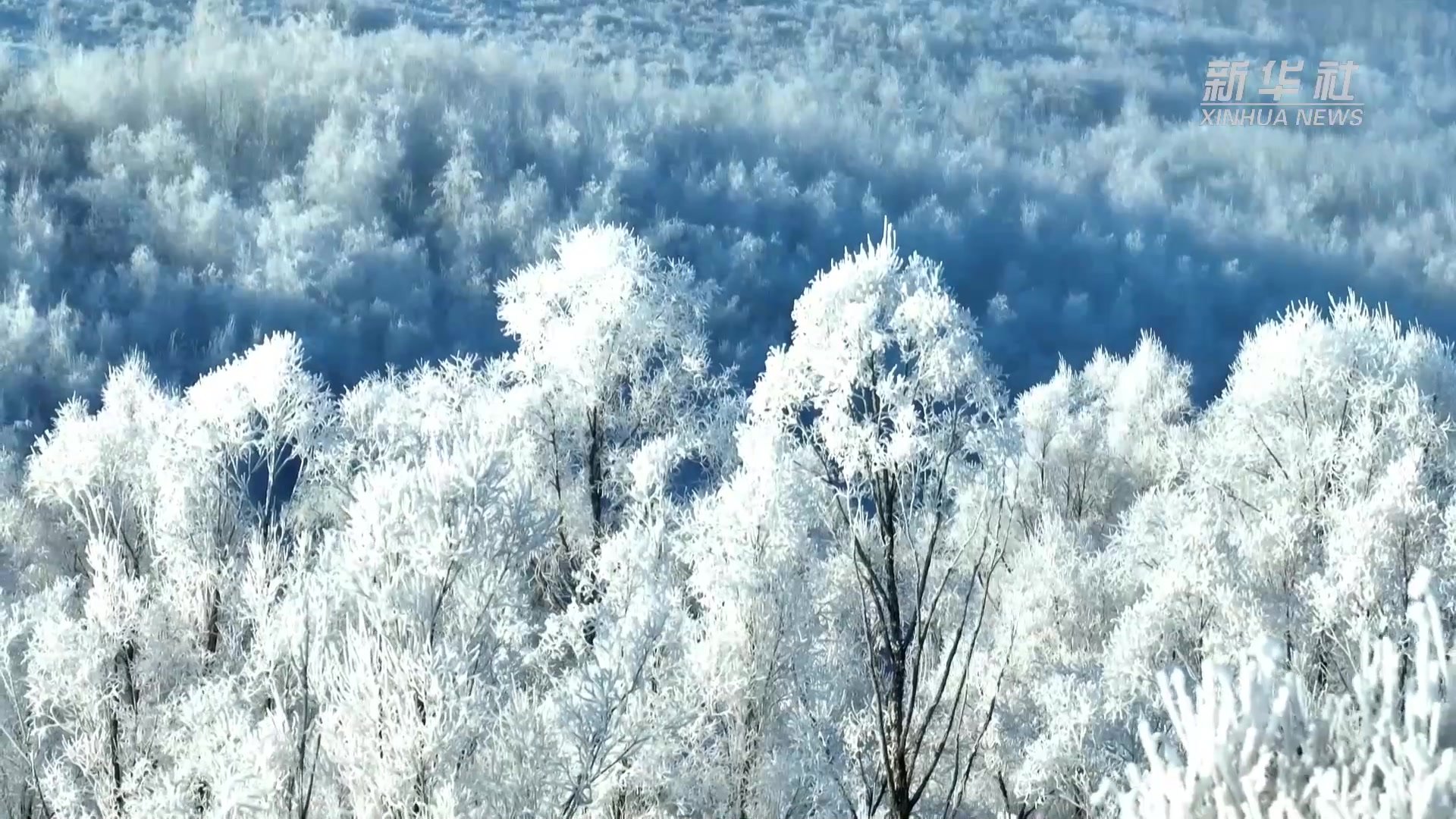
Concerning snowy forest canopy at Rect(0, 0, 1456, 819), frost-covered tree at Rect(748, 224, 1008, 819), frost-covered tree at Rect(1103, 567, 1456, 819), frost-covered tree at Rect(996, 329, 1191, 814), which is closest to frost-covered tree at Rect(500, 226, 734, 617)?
snowy forest canopy at Rect(0, 0, 1456, 819)

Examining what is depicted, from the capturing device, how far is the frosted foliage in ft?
44.3

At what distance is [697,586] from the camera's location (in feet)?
80.3

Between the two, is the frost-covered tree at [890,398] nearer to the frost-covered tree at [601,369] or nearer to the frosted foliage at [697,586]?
the frosted foliage at [697,586]

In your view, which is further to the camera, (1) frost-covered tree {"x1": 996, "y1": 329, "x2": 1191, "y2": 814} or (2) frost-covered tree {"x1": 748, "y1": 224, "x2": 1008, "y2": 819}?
(1) frost-covered tree {"x1": 996, "y1": 329, "x2": 1191, "y2": 814}

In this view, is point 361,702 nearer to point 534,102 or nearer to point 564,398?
point 564,398

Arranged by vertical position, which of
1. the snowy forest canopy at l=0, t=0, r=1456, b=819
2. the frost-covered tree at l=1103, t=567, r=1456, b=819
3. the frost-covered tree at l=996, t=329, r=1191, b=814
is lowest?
the frost-covered tree at l=996, t=329, r=1191, b=814

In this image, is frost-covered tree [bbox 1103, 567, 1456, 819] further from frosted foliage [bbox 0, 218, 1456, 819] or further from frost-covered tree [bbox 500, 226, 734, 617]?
frost-covered tree [bbox 500, 226, 734, 617]

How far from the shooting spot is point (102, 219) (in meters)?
113

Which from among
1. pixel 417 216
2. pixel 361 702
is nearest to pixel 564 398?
pixel 361 702

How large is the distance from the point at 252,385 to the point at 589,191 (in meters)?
126

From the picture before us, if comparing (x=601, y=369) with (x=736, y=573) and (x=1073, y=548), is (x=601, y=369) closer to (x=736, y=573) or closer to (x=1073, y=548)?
(x=736, y=573)

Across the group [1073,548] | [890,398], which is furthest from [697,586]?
[1073,548]

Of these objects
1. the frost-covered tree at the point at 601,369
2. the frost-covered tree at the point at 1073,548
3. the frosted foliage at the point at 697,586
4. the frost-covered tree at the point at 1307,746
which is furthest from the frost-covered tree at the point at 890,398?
the frost-covered tree at the point at 601,369

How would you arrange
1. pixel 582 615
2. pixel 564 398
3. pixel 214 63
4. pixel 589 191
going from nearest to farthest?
1. pixel 582 615
2. pixel 564 398
3. pixel 214 63
4. pixel 589 191
